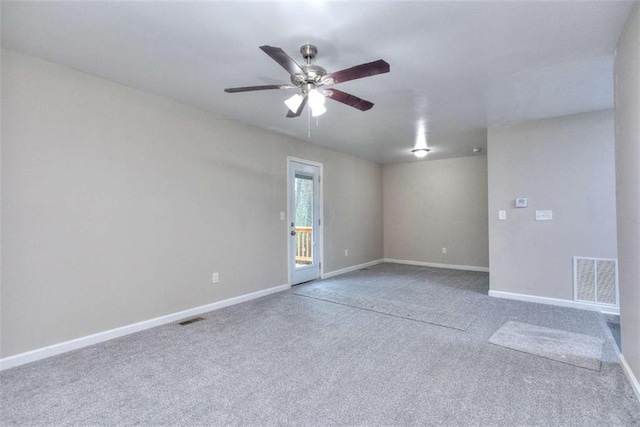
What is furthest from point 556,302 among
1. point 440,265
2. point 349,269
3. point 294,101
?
point 294,101

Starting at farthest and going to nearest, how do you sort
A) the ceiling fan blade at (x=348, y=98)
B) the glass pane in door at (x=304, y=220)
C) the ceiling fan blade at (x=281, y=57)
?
the glass pane in door at (x=304, y=220) < the ceiling fan blade at (x=348, y=98) < the ceiling fan blade at (x=281, y=57)

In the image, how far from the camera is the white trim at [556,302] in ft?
12.1

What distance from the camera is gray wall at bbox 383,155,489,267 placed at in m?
6.44

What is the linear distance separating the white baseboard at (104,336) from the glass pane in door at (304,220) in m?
1.37

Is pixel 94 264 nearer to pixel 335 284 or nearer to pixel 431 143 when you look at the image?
pixel 335 284

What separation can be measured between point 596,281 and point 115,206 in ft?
17.9

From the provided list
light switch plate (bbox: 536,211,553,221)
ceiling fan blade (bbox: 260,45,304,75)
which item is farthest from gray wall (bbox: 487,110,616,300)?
ceiling fan blade (bbox: 260,45,304,75)

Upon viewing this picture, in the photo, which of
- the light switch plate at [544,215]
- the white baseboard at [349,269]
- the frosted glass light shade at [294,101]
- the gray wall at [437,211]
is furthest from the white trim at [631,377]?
the gray wall at [437,211]

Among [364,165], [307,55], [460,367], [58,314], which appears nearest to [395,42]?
[307,55]

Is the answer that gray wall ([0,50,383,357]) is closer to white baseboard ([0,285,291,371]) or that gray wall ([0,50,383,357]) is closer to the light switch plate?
white baseboard ([0,285,291,371])

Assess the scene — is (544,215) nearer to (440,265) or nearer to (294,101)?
(440,265)

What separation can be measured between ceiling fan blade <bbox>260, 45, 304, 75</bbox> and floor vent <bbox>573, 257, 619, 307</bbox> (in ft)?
13.5

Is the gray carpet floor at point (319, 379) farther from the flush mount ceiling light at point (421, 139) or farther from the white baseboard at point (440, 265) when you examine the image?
the white baseboard at point (440, 265)

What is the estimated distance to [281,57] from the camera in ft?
6.27
